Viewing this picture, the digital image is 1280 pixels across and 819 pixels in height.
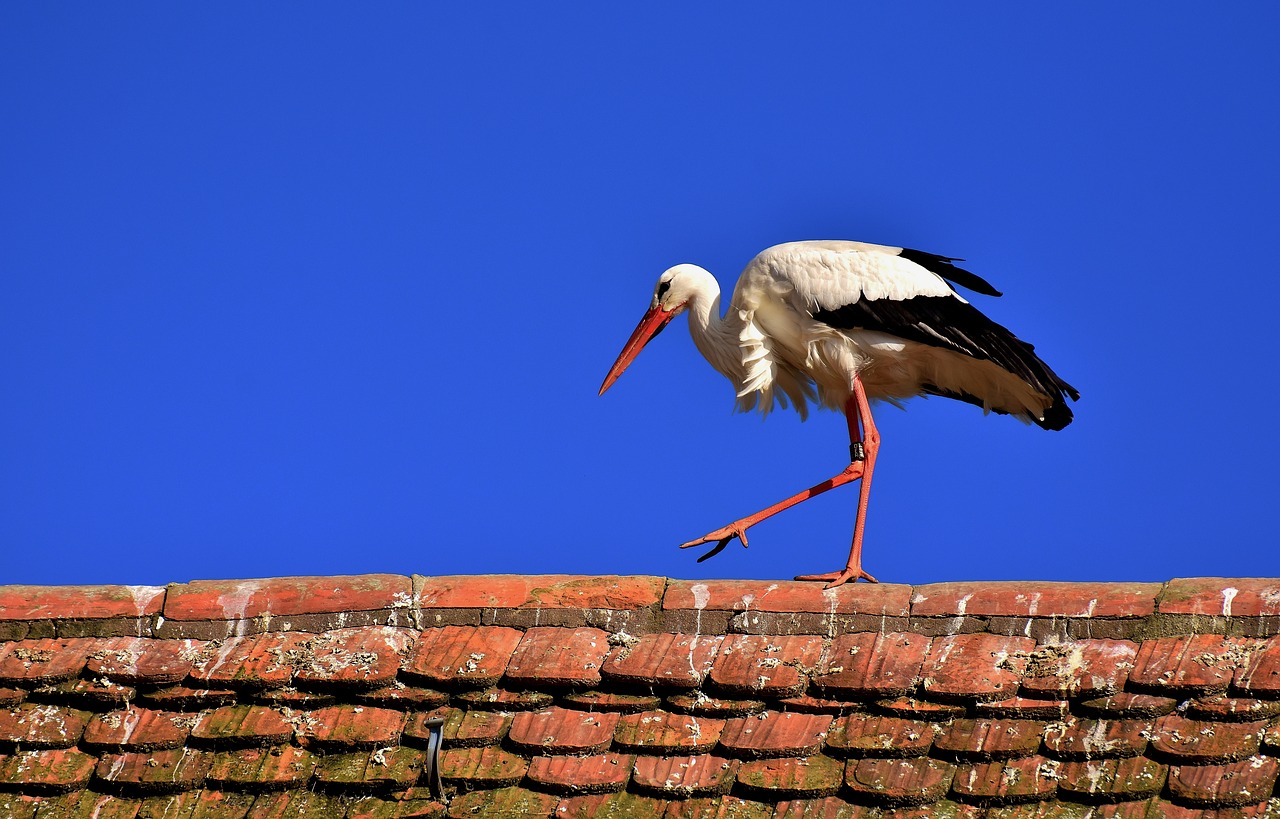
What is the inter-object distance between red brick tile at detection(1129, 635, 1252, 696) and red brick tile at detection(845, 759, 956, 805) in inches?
21.7

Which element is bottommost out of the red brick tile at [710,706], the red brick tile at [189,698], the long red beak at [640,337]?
the red brick tile at [189,698]

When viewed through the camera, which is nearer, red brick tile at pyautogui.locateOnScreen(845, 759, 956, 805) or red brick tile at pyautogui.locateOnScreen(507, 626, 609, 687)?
red brick tile at pyautogui.locateOnScreen(845, 759, 956, 805)

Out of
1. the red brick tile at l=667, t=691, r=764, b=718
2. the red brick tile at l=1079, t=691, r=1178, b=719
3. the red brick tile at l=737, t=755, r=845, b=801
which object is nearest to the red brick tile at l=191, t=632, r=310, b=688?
the red brick tile at l=667, t=691, r=764, b=718

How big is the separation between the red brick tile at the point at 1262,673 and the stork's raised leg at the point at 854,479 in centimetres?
191

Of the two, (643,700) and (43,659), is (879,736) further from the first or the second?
(43,659)

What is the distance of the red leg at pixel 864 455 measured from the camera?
18.5 feet

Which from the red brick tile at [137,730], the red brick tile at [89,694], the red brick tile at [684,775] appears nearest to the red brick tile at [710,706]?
the red brick tile at [684,775]

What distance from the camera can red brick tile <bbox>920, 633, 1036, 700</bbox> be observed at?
3.73m

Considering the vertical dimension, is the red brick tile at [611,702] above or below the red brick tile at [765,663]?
below

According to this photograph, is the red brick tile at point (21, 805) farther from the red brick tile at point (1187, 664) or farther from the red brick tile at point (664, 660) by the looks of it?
the red brick tile at point (1187, 664)

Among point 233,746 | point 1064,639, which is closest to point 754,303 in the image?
point 1064,639

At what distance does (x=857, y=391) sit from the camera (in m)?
6.52

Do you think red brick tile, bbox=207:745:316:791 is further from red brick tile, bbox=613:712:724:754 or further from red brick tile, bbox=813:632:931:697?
red brick tile, bbox=813:632:931:697

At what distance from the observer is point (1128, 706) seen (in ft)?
11.8
